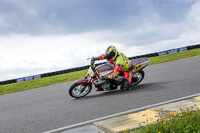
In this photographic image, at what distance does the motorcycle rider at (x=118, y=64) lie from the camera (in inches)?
290

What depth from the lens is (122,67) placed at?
24.6ft

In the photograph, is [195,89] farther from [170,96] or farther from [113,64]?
[113,64]

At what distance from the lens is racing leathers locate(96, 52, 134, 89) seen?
24.2 feet

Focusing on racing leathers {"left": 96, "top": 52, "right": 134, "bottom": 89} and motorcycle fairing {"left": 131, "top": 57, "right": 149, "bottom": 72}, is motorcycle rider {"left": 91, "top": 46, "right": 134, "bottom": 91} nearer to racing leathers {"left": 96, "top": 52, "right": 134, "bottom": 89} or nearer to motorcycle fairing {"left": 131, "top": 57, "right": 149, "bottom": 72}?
racing leathers {"left": 96, "top": 52, "right": 134, "bottom": 89}

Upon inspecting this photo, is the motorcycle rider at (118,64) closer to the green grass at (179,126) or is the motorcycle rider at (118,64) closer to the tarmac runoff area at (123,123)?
the tarmac runoff area at (123,123)

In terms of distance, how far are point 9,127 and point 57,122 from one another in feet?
3.87

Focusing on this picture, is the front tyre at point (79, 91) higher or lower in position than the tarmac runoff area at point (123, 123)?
higher

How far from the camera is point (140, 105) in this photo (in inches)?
204

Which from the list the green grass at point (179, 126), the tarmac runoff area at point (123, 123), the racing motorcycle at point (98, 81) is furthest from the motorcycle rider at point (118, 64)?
the green grass at point (179, 126)

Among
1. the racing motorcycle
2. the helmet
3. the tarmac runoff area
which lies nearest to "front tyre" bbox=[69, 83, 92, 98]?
the racing motorcycle

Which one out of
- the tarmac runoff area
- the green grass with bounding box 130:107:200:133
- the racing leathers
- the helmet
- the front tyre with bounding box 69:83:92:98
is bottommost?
the tarmac runoff area

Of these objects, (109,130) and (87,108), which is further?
(87,108)

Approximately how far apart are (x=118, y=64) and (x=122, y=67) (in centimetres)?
23

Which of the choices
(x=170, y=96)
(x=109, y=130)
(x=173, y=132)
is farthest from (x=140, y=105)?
(x=173, y=132)
